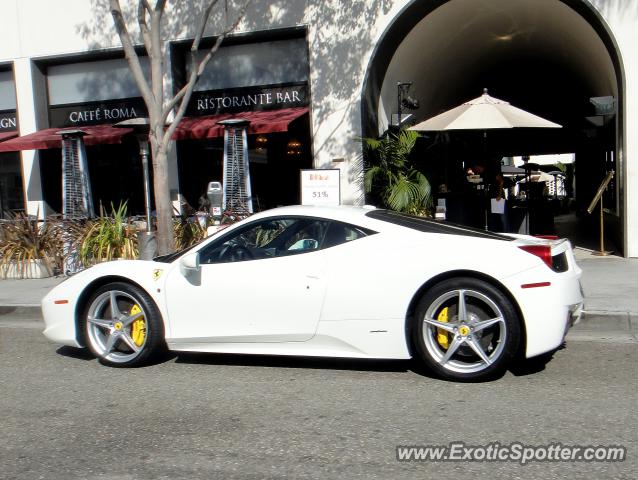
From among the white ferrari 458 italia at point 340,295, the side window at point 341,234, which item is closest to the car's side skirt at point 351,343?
the white ferrari 458 italia at point 340,295

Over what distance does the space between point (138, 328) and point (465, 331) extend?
288 centimetres

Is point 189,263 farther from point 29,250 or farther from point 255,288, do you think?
point 29,250

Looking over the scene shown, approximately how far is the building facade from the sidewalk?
972 millimetres

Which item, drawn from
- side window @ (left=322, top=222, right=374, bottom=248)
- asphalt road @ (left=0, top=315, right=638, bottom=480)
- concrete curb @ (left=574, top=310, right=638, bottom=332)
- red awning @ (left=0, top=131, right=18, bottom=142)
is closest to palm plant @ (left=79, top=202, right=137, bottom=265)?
red awning @ (left=0, top=131, right=18, bottom=142)

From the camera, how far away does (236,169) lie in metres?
13.2

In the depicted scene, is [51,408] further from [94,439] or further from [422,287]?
[422,287]

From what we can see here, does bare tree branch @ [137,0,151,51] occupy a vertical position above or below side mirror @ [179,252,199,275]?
above

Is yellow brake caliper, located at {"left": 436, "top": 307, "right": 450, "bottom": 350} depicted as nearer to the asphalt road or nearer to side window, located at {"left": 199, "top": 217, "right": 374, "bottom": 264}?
the asphalt road

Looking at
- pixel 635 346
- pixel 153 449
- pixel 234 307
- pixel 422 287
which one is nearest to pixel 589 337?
pixel 635 346

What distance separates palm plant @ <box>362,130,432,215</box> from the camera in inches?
485

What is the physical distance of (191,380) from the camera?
5.88m

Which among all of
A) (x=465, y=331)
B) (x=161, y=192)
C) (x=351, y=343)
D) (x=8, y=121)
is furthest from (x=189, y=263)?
(x=8, y=121)

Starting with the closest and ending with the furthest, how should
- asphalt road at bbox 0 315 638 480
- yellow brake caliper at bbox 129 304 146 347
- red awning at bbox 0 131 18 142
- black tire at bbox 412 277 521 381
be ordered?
1. asphalt road at bbox 0 315 638 480
2. black tire at bbox 412 277 521 381
3. yellow brake caliper at bbox 129 304 146 347
4. red awning at bbox 0 131 18 142

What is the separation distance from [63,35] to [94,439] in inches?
495
